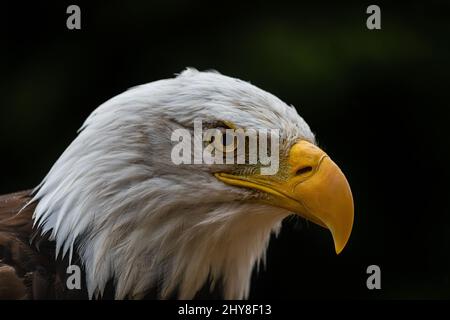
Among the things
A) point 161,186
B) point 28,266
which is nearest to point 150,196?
point 161,186

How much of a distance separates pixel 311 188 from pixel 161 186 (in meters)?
0.48

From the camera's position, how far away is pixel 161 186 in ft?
8.93

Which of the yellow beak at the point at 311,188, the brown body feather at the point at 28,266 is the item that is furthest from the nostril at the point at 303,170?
the brown body feather at the point at 28,266

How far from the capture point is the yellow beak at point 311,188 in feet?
8.61

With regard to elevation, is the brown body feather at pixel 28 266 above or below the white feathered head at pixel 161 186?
below

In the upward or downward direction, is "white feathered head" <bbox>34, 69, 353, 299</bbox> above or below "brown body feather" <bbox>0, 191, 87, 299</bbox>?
above

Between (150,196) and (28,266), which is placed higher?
(150,196)

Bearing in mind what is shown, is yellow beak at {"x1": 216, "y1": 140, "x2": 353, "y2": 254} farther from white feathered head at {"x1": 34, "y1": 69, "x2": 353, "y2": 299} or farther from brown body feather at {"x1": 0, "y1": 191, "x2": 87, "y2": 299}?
brown body feather at {"x1": 0, "y1": 191, "x2": 87, "y2": 299}

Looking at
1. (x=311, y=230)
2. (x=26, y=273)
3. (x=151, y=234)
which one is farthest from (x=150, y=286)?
(x=311, y=230)

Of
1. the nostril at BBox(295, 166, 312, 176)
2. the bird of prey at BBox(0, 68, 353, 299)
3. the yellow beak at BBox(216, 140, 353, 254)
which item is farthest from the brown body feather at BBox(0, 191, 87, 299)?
the nostril at BBox(295, 166, 312, 176)

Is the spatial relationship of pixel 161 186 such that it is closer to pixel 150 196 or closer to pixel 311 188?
pixel 150 196

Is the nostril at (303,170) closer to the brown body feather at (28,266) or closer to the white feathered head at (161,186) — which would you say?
the white feathered head at (161,186)

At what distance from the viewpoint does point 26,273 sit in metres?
2.67

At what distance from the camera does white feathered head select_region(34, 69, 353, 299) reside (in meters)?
2.70
